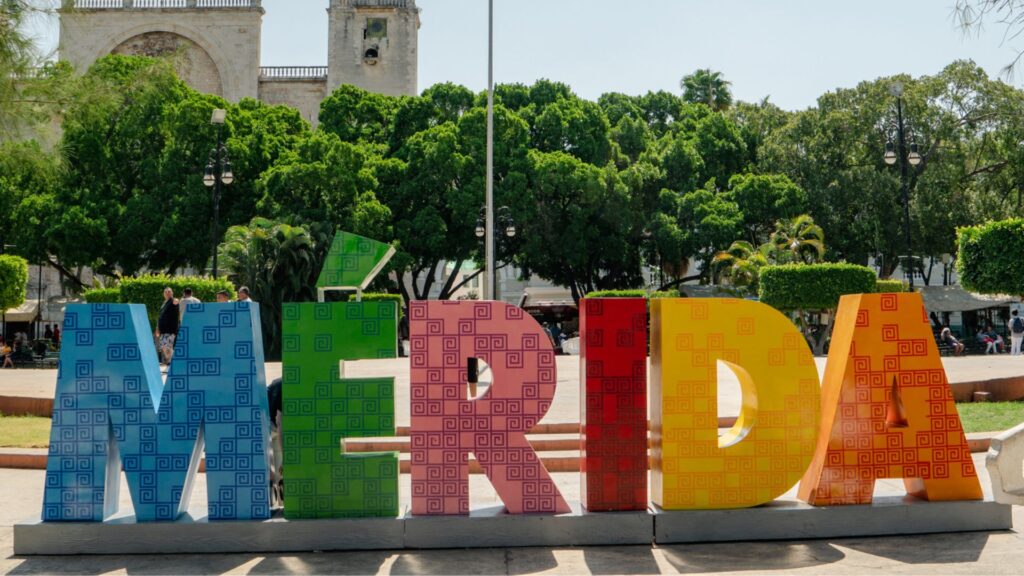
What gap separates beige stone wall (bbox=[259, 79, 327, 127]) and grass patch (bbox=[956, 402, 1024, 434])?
38.6 metres

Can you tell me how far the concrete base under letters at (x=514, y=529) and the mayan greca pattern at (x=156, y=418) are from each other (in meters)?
0.15

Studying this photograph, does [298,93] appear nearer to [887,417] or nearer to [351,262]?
[351,262]

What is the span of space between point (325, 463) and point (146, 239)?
29.1 m

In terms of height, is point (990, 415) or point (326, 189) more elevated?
point (326, 189)

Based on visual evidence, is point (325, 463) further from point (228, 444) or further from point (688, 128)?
point (688, 128)

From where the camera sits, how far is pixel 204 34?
4478 centimetres

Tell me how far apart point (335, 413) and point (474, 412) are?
38.7 inches

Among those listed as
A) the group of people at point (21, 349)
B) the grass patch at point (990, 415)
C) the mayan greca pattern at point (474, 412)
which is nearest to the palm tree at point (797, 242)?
the grass patch at point (990, 415)

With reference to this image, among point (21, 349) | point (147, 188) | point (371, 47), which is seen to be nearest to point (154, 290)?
point (21, 349)

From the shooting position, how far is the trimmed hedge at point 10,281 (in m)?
19.6

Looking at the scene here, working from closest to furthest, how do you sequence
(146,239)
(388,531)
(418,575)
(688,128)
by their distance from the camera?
1. (418,575)
2. (388,531)
3. (146,239)
4. (688,128)

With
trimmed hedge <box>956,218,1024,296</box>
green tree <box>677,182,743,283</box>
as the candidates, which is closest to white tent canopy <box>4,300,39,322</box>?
green tree <box>677,182,743,283</box>

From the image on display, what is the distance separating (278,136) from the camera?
34812 mm

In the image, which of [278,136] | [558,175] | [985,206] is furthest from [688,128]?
[278,136]
